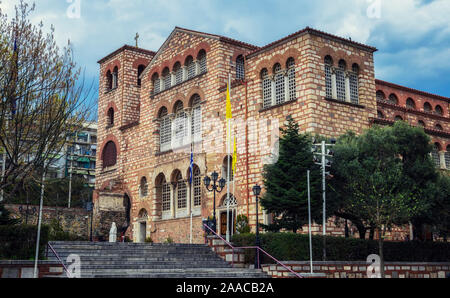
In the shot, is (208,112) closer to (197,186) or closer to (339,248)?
(197,186)

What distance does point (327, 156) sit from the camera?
20.0 meters

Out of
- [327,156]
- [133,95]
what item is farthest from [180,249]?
[133,95]

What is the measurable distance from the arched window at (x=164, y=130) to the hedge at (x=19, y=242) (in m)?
17.0

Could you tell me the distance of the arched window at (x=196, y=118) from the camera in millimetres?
29719

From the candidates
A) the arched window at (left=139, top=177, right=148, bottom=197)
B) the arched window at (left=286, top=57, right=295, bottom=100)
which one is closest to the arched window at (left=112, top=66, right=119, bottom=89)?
the arched window at (left=139, top=177, right=148, bottom=197)

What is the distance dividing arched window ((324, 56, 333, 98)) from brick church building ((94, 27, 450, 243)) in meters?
0.07

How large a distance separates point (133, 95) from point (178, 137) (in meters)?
7.78

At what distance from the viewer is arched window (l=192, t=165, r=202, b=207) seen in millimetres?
29273

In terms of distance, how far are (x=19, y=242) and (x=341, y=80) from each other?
16.5 meters

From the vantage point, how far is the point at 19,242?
15.2 meters

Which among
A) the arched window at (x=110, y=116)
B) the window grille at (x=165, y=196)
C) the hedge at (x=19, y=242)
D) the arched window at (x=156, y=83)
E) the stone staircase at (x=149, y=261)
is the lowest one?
the stone staircase at (x=149, y=261)

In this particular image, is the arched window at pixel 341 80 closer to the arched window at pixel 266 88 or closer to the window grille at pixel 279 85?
the window grille at pixel 279 85

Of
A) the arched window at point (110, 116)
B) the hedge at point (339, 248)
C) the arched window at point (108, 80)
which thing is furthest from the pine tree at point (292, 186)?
the arched window at point (108, 80)

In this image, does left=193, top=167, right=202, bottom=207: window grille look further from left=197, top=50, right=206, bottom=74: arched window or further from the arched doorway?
left=197, top=50, right=206, bottom=74: arched window
